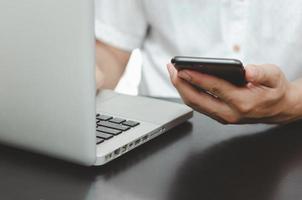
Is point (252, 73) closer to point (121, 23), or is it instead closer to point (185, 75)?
point (185, 75)

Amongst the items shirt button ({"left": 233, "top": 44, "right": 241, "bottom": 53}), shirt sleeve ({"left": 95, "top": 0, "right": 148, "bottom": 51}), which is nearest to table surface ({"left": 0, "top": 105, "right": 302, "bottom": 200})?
shirt button ({"left": 233, "top": 44, "right": 241, "bottom": 53})

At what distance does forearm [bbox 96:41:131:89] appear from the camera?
1.28 metres

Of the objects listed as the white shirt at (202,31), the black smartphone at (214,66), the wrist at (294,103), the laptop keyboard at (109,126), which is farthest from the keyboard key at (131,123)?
the white shirt at (202,31)

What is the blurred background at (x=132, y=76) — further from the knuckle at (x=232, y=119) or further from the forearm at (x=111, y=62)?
the knuckle at (x=232, y=119)

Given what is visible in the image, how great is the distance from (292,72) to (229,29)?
0.51 feet

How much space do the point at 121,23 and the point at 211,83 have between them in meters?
0.60

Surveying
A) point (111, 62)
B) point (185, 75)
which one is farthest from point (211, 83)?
point (111, 62)

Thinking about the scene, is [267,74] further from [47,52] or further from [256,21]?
[256,21]

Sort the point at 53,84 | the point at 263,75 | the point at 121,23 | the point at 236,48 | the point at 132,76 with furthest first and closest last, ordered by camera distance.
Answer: the point at 132,76
the point at 121,23
the point at 236,48
the point at 263,75
the point at 53,84

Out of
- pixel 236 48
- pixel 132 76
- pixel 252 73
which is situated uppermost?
pixel 252 73

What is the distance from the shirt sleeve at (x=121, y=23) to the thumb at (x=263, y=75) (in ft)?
1.79

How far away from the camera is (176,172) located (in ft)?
2.30

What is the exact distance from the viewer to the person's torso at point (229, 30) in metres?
1.19

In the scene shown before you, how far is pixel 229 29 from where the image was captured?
47.3 inches
